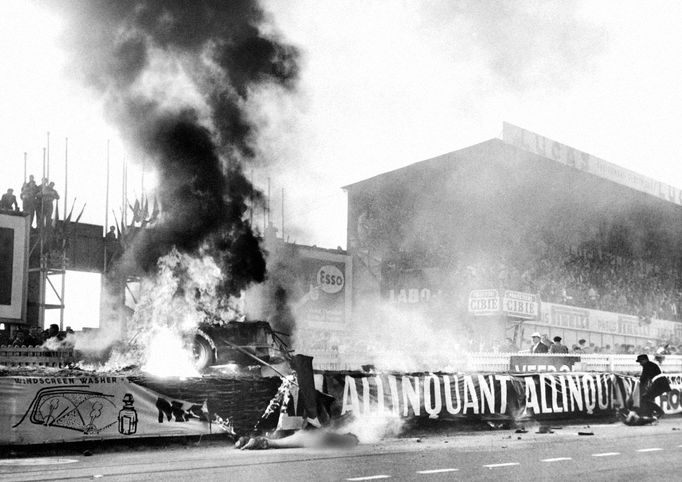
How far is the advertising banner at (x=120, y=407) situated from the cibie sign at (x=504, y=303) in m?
15.6

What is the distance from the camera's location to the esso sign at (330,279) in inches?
1309

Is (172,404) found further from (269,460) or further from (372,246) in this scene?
(372,246)

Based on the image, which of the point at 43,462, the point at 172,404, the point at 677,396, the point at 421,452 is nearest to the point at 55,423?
the point at 43,462

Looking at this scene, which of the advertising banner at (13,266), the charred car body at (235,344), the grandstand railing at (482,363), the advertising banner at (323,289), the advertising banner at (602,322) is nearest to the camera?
the charred car body at (235,344)

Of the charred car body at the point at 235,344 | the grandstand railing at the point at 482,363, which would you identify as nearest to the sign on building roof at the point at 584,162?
the grandstand railing at the point at 482,363

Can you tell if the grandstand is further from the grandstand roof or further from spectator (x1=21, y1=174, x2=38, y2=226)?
spectator (x1=21, y1=174, x2=38, y2=226)

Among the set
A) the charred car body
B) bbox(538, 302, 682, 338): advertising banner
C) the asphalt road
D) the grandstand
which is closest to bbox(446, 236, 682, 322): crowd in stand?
the grandstand

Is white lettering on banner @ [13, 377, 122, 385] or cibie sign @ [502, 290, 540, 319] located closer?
white lettering on banner @ [13, 377, 122, 385]

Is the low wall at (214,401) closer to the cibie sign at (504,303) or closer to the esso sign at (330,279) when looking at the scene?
the cibie sign at (504,303)

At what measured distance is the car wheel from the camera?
14.4 m

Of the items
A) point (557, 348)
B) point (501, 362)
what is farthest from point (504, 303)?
point (501, 362)

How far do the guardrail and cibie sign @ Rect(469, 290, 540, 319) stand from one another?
15.0 metres

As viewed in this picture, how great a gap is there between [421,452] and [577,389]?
6570 mm

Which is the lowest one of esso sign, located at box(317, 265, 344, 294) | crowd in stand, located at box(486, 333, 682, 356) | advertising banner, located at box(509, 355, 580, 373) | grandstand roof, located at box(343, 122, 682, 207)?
advertising banner, located at box(509, 355, 580, 373)
